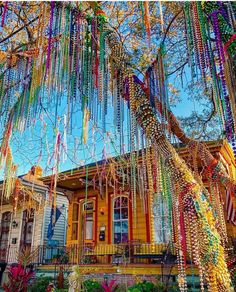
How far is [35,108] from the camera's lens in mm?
3260

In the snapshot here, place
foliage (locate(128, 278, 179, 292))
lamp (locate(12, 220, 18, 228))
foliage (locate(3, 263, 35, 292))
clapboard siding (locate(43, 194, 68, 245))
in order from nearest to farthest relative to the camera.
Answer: foliage (locate(128, 278, 179, 292)), foliage (locate(3, 263, 35, 292)), clapboard siding (locate(43, 194, 68, 245)), lamp (locate(12, 220, 18, 228))

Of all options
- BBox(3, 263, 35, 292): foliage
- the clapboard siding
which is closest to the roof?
the clapboard siding

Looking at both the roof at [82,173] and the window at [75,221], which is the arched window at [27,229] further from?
the roof at [82,173]

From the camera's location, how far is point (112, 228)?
34.9 ft

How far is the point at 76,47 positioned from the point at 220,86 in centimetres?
140

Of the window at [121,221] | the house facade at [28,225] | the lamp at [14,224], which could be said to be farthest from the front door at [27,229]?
the window at [121,221]

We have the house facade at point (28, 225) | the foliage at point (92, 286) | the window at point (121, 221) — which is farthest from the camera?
the house facade at point (28, 225)

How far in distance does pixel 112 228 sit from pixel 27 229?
499 cm

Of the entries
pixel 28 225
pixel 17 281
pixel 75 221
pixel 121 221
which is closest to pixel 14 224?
pixel 28 225

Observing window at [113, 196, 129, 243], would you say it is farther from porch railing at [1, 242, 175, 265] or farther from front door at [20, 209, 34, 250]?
front door at [20, 209, 34, 250]

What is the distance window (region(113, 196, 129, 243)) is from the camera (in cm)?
1031

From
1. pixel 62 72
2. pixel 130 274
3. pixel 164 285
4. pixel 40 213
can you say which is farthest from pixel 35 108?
pixel 40 213

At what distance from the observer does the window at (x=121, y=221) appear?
10.3m

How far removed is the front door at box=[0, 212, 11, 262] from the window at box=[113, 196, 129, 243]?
250 inches
